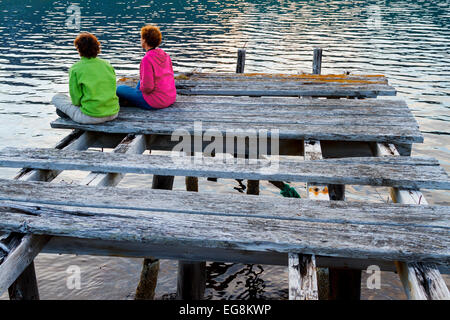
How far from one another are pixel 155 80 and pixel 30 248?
392cm

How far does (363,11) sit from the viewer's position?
45125mm

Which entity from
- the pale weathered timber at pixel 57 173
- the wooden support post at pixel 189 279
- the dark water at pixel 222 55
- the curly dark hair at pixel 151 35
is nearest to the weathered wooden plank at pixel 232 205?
the pale weathered timber at pixel 57 173

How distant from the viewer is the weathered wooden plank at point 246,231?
2.92 m

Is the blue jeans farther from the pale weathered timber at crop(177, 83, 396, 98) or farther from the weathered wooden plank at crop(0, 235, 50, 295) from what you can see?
the weathered wooden plank at crop(0, 235, 50, 295)

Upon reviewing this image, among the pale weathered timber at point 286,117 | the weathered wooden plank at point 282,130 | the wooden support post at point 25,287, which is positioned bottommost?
the wooden support post at point 25,287

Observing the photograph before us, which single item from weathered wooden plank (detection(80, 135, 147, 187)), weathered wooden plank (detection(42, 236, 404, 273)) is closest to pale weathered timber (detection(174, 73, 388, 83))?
weathered wooden plank (detection(80, 135, 147, 187))

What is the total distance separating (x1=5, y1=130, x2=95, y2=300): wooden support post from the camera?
3.09 meters

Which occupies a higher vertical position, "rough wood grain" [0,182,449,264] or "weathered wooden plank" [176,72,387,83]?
"rough wood grain" [0,182,449,264]

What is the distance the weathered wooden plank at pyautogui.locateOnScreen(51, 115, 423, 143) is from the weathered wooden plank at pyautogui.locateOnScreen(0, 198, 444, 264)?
1.94 meters

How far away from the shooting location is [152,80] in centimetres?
649

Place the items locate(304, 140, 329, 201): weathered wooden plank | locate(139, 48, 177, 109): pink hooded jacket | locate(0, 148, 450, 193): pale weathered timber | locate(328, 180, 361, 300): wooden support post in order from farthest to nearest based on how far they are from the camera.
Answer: locate(139, 48, 177, 109): pink hooded jacket < locate(328, 180, 361, 300): wooden support post < locate(0, 148, 450, 193): pale weathered timber < locate(304, 140, 329, 201): weathered wooden plank

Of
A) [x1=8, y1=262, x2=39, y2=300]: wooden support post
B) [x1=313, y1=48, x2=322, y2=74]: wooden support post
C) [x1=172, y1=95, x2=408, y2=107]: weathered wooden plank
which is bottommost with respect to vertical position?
[x1=8, y1=262, x2=39, y2=300]: wooden support post

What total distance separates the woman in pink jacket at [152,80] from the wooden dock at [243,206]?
0.28 metres

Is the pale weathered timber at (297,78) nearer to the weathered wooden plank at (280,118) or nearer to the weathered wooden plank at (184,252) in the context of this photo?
→ the weathered wooden plank at (280,118)
